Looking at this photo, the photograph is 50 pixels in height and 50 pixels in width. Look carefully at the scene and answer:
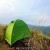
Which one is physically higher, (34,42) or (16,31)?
(16,31)

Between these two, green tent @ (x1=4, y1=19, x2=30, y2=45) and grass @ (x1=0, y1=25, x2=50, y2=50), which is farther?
green tent @ (x1=4, y1=19, x2=30, y2=45)

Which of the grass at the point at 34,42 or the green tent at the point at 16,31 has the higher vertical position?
the green tent at the point at 16,31

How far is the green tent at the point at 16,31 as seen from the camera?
11786 mm

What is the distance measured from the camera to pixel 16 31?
12.0 m

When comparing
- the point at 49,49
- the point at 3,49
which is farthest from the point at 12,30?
the point at 49,49

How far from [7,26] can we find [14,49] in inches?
62.9

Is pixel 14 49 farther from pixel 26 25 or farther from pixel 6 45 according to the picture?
pixel 26 25

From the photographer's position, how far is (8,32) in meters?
12.1

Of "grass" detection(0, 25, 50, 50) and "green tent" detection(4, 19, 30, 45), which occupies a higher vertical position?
"green tent" detection(4, 19, 30, 45)

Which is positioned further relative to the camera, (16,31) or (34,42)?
(16,31)

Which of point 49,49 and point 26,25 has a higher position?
point 26,25

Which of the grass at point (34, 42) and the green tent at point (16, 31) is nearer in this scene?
the grass at point (34, 42)

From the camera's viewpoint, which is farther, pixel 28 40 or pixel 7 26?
pixel 7 26

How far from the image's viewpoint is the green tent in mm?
11786
